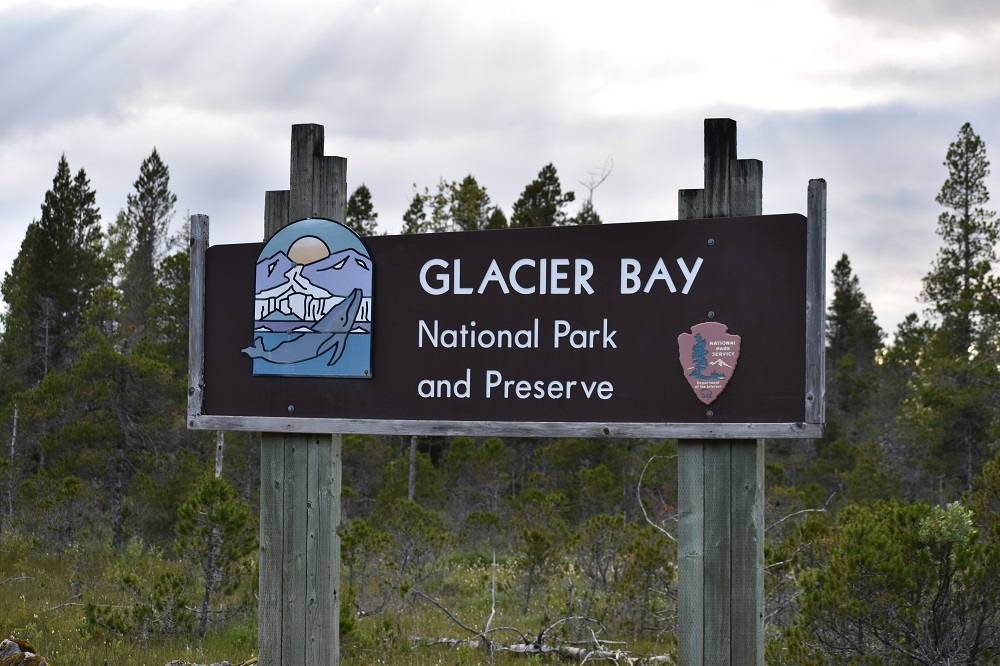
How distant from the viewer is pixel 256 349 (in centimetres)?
437

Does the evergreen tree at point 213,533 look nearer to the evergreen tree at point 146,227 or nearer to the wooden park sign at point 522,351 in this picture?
the wooden park sign at point 522,351

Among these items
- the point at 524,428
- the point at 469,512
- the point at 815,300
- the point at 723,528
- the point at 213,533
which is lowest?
the point at 469,512

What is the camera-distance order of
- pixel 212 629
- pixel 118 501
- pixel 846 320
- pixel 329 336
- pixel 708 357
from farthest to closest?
pixel 846 320
pixel 118 501
pixel 212 629
pixel 329 336
pixel 708 357

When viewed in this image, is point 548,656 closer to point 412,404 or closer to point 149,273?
point 412,404

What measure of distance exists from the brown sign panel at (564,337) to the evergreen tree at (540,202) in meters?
24.7

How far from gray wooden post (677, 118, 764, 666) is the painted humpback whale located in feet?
5.22

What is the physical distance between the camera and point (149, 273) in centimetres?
4334

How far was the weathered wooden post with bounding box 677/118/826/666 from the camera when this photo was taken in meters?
3.68

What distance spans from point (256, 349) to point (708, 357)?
2.10 m

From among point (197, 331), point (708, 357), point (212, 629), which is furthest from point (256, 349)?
point (212, 629)

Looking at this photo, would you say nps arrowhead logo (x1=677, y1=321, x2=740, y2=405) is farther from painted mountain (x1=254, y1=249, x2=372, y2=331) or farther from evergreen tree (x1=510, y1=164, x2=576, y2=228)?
evergreen tree (x1=510, y1=164, x2=576, y2=228)

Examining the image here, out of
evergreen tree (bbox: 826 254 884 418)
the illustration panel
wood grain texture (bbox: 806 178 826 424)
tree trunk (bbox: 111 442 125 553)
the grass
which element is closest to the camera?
wood grain texture (bbox: 806 178 826 424)

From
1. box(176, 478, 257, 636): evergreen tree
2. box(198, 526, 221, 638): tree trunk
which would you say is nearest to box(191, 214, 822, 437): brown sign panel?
box(176, 478, 257, 636): evergreen tree

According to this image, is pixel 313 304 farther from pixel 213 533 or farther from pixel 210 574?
pixel 210 574
